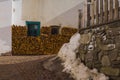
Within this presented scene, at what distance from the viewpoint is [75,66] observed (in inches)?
304

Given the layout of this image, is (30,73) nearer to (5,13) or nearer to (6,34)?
(6,34)

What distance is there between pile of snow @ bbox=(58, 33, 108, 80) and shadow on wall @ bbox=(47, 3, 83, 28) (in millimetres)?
10606

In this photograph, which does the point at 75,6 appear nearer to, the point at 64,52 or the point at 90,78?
the point at 64,52

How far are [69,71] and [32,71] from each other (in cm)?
122

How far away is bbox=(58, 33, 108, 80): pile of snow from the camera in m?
6.97

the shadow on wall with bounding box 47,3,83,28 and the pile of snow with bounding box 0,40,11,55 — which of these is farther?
the shadow on wall with bounding box 47,3,83,28

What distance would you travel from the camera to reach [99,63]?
23.3ft

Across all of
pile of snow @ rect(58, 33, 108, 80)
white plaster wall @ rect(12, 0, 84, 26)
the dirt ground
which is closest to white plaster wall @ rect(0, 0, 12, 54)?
the dirt ground

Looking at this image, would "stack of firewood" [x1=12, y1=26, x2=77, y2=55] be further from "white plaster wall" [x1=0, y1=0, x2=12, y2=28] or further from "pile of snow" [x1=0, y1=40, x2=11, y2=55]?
"white plaster wall" [x1=0, y1=0, x2=12, y2=28]

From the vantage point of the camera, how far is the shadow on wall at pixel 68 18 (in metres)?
19.5

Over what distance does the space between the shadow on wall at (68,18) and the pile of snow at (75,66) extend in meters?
10.6

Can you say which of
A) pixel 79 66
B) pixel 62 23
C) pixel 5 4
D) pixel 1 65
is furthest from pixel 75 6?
pixel 79 66

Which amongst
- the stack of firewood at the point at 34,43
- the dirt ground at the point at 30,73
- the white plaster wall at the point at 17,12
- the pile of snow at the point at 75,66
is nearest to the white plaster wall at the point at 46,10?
the white plaster wall at the point at 17,12

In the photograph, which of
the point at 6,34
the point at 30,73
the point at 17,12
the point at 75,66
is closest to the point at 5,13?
the point at 6,34
